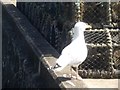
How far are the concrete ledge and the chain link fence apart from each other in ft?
0.67

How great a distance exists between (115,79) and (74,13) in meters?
1.13

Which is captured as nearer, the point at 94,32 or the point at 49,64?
the point at 49,64

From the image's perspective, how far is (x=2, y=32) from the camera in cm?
999

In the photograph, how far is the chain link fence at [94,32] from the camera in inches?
279

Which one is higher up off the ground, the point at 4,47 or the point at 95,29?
the point at 95,29

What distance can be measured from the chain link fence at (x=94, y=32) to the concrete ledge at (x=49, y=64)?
204 millimetres

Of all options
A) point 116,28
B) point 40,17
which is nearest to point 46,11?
point 40,17

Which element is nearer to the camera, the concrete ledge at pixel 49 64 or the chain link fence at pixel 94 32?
the concrete ledge at pixel 49 64

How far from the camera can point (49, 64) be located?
239 inches

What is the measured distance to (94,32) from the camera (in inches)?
287

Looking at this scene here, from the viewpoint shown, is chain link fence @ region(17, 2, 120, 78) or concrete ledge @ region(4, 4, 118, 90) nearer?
concrete ledge @ region(4, 4, 118, 90)

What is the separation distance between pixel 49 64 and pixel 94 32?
1.42 metres

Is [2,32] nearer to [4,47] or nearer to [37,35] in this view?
[4,47]

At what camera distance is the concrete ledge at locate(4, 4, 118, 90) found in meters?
5.26
